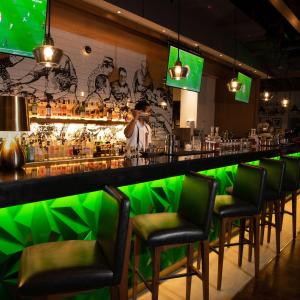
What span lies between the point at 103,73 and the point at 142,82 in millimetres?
1050

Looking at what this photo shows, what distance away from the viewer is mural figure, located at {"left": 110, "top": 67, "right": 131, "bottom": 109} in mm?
6211

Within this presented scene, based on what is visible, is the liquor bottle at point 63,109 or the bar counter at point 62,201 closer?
the bar counter at point 62,201

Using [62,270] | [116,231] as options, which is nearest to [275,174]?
[116,231]

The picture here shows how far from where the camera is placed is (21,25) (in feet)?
9.84

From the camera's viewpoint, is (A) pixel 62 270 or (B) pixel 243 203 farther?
(B) pixel 243 203

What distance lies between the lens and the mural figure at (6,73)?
178 inches

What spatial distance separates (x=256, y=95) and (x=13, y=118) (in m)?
8.51

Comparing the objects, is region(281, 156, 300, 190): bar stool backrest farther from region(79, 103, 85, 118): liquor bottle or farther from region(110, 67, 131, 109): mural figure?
region(110, 67, 131, 109): mural figure

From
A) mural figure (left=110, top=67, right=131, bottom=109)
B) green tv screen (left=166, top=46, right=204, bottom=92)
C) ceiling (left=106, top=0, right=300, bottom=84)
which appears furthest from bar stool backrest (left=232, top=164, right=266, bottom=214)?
mural figure (left=110, top=67, right=131, bottom=109)

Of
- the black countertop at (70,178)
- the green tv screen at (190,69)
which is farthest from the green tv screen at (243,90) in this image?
the black countertop at (70,178)

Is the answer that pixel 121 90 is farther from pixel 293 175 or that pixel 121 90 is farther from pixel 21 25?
pixel 293 175

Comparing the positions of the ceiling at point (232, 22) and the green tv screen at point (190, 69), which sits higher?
the ceiling at point (232, 22)

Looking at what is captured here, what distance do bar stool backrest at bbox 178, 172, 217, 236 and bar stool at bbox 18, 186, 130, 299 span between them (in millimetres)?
681

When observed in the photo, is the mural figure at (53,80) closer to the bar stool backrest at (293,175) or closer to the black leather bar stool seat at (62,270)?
the bar stool backrest at (293,175)
